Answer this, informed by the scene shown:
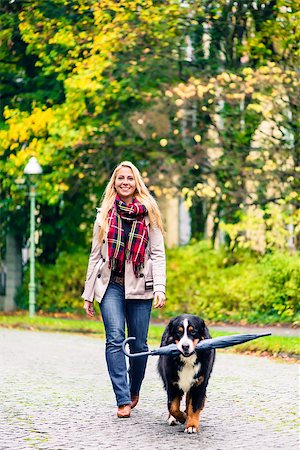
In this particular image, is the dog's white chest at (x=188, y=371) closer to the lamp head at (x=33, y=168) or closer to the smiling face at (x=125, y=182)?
the smiling face at (x=125, y=182)

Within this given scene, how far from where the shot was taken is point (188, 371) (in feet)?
29.2

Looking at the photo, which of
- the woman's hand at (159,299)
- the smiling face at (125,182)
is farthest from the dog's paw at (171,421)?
the smiling face at (125,182)

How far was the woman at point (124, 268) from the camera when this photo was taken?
9.77m

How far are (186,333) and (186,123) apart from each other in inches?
730

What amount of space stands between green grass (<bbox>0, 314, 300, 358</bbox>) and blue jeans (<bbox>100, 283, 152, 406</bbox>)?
6.66 metres

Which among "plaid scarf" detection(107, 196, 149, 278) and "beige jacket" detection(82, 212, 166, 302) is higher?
"plaid scarf" detection(107, 196, 149, 278)

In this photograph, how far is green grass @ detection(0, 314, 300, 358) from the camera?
16953mm

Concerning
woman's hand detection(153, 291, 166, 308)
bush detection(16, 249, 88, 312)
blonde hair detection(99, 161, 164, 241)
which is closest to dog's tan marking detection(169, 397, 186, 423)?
woman's hand detection(153, 291, 166, 308)

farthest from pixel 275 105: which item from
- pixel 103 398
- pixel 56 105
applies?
pixel 103 398

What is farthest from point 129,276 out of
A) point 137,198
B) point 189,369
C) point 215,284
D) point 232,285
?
point 215,284

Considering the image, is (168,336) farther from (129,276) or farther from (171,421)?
(129,276)

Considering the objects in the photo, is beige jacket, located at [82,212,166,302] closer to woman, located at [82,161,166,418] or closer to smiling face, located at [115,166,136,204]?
woman, located at [82,161,166,418]

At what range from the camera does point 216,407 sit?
10617mm

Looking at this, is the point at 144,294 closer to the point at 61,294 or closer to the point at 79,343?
the point at 79,343
